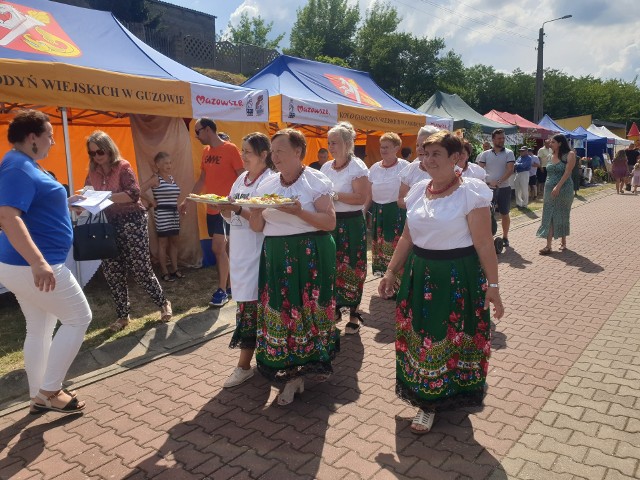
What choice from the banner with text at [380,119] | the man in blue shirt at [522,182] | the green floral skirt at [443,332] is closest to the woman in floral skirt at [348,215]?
the green floral skirt at [443,332]

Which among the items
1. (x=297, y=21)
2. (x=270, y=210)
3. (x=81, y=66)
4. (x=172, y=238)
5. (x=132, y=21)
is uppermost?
(x=297, y=21)

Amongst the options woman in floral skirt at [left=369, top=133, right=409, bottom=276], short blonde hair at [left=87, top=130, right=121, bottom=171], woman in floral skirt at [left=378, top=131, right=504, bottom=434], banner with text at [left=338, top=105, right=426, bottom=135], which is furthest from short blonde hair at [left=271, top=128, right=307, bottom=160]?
banner with text at [left=338, top=105, right=426, bottom=135]

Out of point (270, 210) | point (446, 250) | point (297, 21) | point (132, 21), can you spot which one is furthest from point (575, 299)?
point (297, 21)

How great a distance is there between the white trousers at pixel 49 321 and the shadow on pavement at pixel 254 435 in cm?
91

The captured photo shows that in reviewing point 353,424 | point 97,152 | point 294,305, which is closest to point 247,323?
point 294,305

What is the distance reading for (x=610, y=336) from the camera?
476cm

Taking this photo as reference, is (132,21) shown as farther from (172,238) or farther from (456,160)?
(456,160)

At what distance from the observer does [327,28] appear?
54.2 meters

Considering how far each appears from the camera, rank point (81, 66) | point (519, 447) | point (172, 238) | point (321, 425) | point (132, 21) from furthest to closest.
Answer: point (132, 21) < point (172, 238) < point (81, 66) < point (321, 425) < point (519, 447)

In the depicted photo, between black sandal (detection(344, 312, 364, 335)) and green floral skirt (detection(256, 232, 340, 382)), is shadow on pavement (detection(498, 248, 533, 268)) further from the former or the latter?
green floral skirt (detection(256, 232, 340, 382))

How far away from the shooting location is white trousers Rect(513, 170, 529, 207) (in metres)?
14.7

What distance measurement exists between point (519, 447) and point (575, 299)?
3.62 m

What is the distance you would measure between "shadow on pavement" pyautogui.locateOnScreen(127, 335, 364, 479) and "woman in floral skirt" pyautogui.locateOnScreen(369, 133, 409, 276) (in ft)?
7.04

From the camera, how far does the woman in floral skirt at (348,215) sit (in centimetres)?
452
